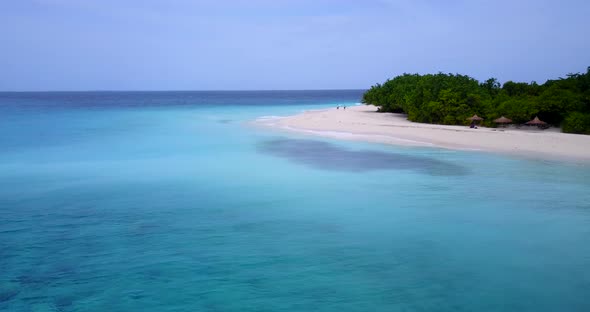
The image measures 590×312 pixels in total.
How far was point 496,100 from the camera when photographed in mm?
35344

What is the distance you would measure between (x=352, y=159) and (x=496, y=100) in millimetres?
17223

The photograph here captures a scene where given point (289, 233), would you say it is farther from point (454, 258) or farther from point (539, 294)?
point (539, 294)

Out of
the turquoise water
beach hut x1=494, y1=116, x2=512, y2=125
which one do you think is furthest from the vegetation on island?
the turquoise water

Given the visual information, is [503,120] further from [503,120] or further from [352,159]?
[352,159]

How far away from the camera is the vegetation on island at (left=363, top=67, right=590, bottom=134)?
31078mm

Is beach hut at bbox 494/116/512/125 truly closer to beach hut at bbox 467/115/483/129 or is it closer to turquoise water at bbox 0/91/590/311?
beach hut at bbox 467/115/483/129

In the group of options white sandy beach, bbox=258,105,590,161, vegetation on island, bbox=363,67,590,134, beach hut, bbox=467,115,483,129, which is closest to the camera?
white sandy beach, bbox=258,105,590,161

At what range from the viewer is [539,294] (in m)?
8.62

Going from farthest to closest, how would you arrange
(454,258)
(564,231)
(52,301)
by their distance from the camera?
(564,231)
(454,258)
(52,301)

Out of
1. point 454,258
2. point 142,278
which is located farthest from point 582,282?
point 142,278

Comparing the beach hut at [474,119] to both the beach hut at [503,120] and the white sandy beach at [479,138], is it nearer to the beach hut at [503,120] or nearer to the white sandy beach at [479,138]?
the white sandy beach at [479,138]

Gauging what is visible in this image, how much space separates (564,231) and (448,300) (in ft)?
18.2

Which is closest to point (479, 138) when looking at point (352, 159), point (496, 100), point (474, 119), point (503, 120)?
point (503, 120)

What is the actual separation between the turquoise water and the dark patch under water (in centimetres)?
22
